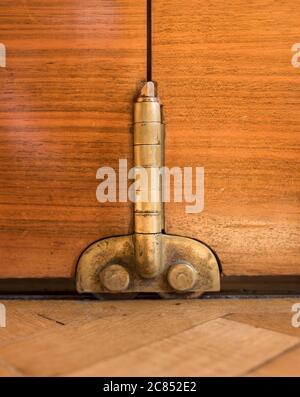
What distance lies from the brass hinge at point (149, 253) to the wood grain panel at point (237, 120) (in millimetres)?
22

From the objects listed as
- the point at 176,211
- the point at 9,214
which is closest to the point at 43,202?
the point at 9,214

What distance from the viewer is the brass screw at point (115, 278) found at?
1.67 feet

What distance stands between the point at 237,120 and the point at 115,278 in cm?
28

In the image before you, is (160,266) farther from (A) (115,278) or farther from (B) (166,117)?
(B) (166,117)

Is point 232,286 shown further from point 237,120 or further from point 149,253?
point 237,120

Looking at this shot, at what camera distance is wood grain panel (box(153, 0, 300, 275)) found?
52 cm

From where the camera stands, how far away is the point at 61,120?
1.74 ft

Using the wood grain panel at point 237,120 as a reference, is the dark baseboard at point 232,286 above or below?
below

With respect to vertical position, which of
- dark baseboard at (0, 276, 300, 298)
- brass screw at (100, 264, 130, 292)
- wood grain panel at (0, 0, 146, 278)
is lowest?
dark baseboard at (0, 276, 300, 298)

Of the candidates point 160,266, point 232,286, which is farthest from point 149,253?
point 232,286

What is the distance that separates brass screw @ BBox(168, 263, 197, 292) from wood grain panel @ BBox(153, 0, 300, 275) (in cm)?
5

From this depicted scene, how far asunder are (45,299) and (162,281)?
0.17 m

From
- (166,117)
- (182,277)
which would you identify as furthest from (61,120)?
(182,277)

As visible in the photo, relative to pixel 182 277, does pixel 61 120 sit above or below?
above
